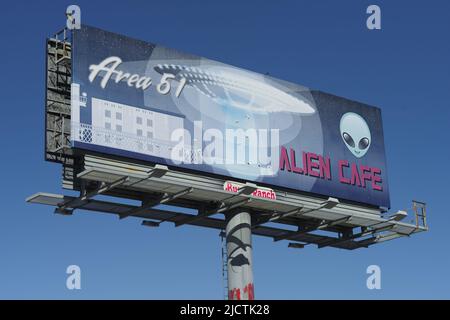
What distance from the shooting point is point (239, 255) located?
36031 mm

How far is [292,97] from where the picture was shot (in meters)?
39.9

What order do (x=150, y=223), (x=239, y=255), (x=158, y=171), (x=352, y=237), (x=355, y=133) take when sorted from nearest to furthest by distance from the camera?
(x=158, y=171), (x=239, y=255), (x=150, y=223), (x=352, y=237), (x=355, y=133)

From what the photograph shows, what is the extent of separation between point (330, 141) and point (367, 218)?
3830 millimetres

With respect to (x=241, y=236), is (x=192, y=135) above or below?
above

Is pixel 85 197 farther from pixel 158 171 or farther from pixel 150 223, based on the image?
pixel 150 223

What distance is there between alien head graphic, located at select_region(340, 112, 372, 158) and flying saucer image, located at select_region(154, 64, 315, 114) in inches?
81.8

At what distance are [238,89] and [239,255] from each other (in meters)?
6.93

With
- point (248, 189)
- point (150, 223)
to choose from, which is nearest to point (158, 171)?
point (248, 189)

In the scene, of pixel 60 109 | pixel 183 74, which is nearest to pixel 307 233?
pixel 183 74

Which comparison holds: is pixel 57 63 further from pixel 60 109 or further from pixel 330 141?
pixel 330 141
